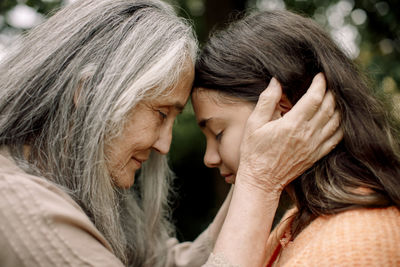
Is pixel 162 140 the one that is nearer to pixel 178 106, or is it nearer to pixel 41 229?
pixel 178 106

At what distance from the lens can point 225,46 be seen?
225 cm

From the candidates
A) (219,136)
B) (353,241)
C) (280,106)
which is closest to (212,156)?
(219,136)

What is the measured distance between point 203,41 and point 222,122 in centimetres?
307

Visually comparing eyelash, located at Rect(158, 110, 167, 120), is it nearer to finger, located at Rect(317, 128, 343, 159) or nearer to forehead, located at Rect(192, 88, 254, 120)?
forehead, located at Rect(192, 88, 254, 120)

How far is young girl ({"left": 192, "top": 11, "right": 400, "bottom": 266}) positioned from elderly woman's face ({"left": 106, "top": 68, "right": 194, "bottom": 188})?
0.14 meters

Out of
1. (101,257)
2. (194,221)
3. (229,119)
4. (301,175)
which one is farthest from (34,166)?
(194,221)

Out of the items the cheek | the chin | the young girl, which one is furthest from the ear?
the chin

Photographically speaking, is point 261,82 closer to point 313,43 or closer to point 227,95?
point 227,95

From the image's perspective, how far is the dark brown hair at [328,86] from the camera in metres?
1.94

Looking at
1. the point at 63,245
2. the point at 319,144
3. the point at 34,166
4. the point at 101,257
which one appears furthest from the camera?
the point at 319,144

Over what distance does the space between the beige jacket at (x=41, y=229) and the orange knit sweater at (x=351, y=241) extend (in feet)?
2.72

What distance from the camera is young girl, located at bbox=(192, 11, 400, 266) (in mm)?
1784

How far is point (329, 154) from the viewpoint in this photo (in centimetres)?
211

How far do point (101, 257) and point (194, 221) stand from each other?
477 centimetres
